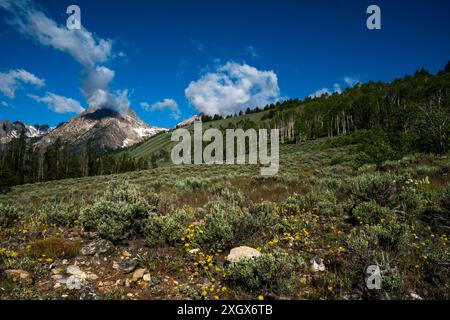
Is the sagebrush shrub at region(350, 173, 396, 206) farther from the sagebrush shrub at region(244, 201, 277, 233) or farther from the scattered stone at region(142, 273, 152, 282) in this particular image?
the scattered stone at region(142, 273, 152, 282)

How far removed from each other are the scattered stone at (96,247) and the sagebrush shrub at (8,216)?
304cm

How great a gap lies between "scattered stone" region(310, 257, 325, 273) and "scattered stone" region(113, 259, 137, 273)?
306cm

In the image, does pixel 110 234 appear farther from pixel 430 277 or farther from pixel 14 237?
pixel 430 277

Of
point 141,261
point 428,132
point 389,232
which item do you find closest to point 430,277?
point 389,232

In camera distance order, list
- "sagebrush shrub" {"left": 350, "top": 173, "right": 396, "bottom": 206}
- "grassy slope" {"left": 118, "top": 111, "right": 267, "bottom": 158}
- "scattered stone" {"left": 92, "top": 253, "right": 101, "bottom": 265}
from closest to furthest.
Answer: "scattered stone" {"left": 92, "top": 253, "right": 101, "bottom": 265}, "sagebrush shrub" {"left": 350, "top": 173, "right": 396, "bottom": 206}, "grassy slope" {"left": 118, "top": 111, "right": 267, "bottom": 158}

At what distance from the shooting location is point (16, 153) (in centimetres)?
7850

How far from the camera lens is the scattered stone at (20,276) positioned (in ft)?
11.8

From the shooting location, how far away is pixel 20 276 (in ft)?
12.0

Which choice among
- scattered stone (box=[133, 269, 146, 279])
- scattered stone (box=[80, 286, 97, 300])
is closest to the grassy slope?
scattered stone (box=[133, 269, 146, 279])

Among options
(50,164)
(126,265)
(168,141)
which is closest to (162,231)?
(126,265)

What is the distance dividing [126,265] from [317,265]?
3.30 meters

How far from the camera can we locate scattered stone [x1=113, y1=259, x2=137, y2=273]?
13.4 ft

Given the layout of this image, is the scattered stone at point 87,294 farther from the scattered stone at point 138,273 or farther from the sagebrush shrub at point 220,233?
the sagebrush shrub at point 220,233

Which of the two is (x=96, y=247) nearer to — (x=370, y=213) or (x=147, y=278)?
(x=147, y=278)
